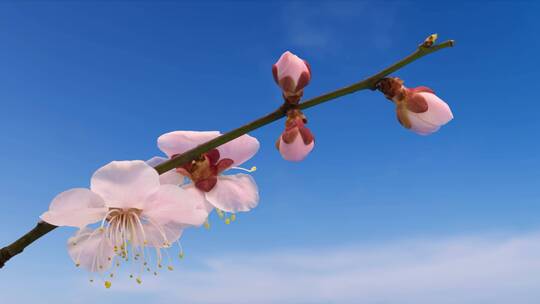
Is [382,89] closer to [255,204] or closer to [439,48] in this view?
[439,48]

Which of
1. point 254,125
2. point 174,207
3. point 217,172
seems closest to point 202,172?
point 217,172

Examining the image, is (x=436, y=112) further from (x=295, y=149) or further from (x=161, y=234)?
(x=161, y=234)

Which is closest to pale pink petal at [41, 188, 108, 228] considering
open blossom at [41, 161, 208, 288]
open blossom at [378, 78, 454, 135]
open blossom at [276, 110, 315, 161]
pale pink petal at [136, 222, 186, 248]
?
open blossom at [41, 161, 208, 288]

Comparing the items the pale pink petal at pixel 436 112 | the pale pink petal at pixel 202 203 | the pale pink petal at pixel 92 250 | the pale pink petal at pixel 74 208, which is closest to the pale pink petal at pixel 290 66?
the pale pink petal at pixel 436 112

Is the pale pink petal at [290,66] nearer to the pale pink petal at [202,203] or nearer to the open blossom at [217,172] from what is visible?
the open blossom at [217,172]

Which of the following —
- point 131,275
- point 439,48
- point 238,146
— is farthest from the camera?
point 238,146

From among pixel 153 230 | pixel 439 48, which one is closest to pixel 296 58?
pixel 439 48
